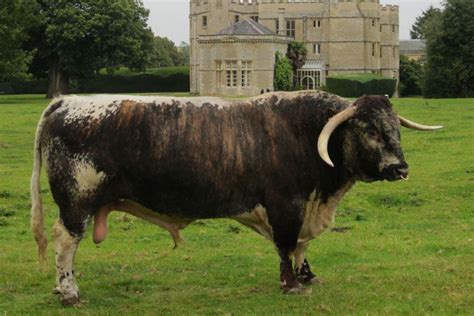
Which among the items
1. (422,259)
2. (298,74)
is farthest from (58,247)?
(298,74)

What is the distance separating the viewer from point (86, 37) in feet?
229

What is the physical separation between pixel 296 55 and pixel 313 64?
8.36ft

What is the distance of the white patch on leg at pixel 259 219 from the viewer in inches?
351

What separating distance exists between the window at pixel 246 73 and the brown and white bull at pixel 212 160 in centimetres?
7058

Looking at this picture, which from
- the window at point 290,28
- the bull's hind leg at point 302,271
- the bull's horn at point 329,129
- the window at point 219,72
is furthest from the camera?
the window at point 290,28

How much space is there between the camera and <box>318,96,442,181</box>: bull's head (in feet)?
28.0

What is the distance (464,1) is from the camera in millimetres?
65750

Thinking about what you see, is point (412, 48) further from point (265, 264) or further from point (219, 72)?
point (265, 264)

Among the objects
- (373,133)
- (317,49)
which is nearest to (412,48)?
(317,49)

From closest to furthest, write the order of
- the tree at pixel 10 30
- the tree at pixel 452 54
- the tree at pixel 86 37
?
the tree at pixel 10 30 < the tree at pixel 452 54 < the tree at pixel 86 37

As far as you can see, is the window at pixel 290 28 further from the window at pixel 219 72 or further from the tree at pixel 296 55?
the window at pixel 219 72

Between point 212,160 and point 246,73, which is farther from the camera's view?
point 246,73

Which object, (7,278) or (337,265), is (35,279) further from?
(337,265)

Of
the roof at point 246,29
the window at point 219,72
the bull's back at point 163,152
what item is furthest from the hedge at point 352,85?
the bull's back at point 163,152
